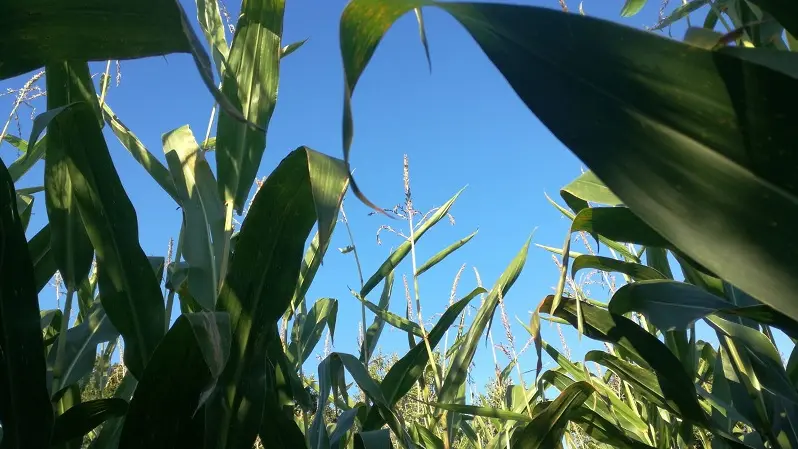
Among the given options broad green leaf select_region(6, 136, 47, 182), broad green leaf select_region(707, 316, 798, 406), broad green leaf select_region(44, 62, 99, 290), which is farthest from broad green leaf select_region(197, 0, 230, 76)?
broad green leaf select_region(707, 316, 798, 406)

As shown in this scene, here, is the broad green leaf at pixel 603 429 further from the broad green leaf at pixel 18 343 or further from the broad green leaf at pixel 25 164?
the broad green leaf at pixel 25 164

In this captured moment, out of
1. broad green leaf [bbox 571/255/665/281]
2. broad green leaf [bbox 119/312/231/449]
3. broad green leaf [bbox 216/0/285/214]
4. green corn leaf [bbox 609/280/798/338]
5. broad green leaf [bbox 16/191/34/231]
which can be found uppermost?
broad green leaf [bbox 16/191/34/231]

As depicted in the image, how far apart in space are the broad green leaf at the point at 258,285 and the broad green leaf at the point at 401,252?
2.00 feet

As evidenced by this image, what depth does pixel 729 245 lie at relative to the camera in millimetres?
410

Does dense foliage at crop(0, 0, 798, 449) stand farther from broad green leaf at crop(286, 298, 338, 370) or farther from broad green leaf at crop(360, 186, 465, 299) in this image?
broad green leaf at crop(286, 298, 338, 370)

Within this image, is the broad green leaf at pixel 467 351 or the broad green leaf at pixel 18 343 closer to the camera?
the broad green leaf at pixel 18 343

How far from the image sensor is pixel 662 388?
2.98 feet

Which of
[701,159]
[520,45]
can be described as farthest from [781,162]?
[520,45]

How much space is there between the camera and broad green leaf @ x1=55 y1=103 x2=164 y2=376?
2.50 ft

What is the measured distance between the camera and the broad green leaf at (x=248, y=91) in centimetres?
89

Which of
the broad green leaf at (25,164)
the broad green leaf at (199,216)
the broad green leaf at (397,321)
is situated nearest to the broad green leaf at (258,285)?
the broad green leaf at (199,216)

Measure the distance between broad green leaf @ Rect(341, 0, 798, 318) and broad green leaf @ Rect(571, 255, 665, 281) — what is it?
→ 530 millimetres

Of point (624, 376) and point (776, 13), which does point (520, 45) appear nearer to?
point (776, 13)

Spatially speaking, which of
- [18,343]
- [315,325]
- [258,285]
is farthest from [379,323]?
[18,343]
